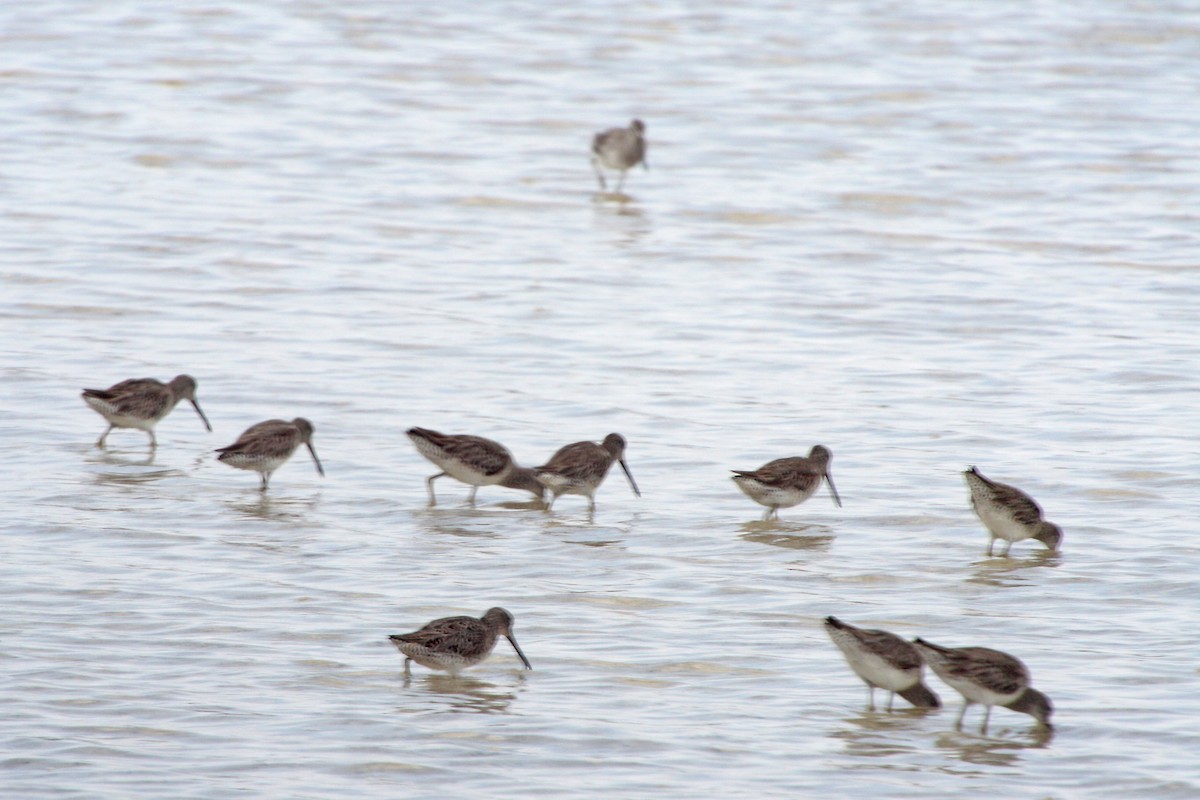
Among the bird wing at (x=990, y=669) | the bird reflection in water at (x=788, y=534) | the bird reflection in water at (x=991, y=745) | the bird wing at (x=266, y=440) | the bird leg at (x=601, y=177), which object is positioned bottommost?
the bird reflection in water at (x=991, y=745)

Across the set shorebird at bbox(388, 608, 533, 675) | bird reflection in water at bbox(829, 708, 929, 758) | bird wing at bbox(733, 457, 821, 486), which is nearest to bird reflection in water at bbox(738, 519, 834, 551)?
bird wing at bbox(733, 457, 821, 486)

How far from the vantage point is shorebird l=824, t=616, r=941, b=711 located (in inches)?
282

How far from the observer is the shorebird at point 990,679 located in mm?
7012

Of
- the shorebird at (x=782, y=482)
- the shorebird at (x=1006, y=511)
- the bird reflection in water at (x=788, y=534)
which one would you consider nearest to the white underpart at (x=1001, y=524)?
the shorebird at (x=1006, y=511)

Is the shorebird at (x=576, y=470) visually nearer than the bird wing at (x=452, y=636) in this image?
No

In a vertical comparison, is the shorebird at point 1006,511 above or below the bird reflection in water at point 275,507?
above

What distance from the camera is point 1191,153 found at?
846 inches

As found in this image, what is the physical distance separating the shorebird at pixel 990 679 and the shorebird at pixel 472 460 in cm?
350

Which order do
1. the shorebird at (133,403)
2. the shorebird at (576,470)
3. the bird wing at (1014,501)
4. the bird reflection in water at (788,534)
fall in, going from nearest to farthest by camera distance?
the bird wing at (1014,501) < the bird reflection in water at (788,534) < the shorebird at (576,470) < the shorebird at (133,403)

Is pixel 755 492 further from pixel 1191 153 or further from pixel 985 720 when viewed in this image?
pixel 1191 153

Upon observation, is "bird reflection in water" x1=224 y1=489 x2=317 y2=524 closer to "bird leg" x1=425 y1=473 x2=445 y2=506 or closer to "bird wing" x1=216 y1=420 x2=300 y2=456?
"bird wing" x1=216 y1=420 x2=300 y2=456

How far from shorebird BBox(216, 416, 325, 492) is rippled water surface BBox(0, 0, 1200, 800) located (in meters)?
0.19

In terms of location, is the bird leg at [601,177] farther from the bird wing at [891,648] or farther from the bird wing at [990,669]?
the bird wing at [990,669]

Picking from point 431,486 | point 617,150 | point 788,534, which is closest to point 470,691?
point 788,534
